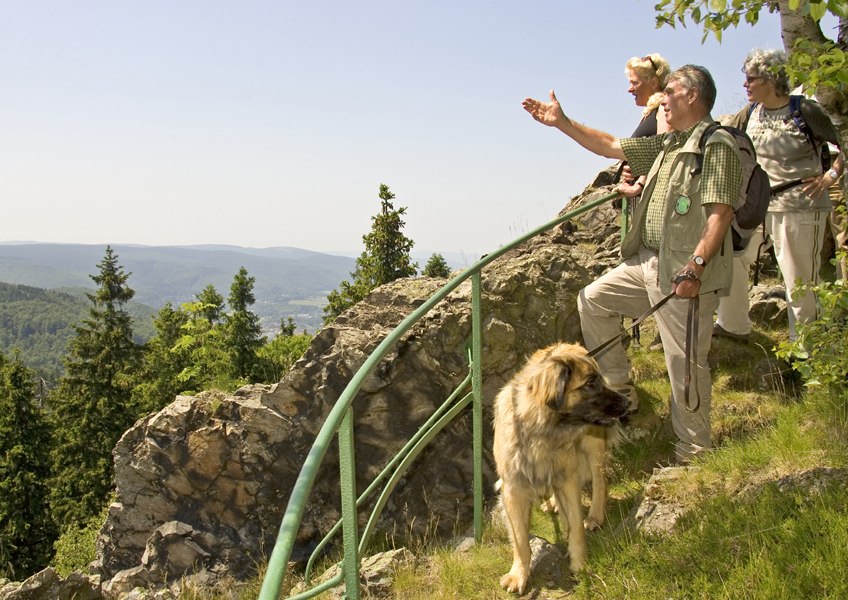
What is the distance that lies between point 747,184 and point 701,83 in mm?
744

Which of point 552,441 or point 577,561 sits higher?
point 552,441

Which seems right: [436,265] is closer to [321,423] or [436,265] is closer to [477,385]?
[321,423]

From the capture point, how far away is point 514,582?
4047 millimetres

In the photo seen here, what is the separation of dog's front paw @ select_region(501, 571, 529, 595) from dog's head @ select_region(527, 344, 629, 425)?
0.95 metres

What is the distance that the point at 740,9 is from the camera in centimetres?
343

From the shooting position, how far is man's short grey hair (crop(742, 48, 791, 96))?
527 cm

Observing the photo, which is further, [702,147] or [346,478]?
[702,147]

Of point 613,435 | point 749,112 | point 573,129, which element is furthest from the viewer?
point 749,112

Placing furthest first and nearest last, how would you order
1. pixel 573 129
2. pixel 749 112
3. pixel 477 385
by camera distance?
pixel 749 112 < pixel 573 129 < pixel 477 385

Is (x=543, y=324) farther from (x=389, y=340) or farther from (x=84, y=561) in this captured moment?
(x=84, y=561)

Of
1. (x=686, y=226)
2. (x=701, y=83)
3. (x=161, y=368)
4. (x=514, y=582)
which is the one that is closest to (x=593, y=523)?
(x=514, y=582)

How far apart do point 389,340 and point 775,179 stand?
3829 mm

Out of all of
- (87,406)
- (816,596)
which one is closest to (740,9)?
(816,596)

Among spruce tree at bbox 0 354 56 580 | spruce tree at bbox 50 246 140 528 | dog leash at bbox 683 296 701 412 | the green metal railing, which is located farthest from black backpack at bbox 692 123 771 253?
spruce tree at bbox 0 354 56 580
